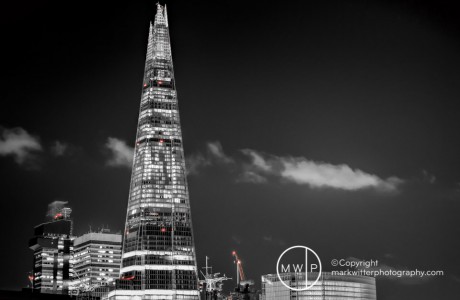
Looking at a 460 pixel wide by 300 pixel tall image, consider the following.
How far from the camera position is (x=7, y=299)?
199625 millimetres

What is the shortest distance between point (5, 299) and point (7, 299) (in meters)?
0.70

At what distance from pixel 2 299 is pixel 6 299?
1.06m

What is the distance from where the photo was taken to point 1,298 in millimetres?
199875

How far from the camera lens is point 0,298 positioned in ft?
653

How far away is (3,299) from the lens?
198 metres

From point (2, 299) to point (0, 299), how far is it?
115cm

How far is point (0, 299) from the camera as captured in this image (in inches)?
7771

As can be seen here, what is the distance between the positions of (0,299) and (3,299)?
47.6 inches

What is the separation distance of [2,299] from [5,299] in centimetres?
76

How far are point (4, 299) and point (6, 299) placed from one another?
807 millimetres

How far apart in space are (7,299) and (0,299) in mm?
2505

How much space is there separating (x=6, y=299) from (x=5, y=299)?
304 mm

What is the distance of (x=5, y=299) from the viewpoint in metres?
199
